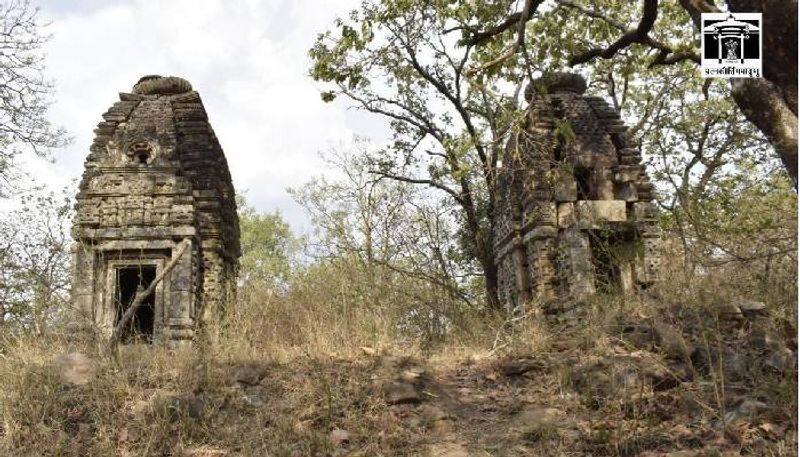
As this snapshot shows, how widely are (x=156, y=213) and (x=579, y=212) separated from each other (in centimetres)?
798

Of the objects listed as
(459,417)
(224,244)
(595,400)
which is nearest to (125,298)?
(224,244)

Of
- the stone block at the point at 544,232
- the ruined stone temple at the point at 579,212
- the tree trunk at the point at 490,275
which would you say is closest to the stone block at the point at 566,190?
the ruined stone temple at the point at 579,212

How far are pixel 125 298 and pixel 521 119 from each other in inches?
429

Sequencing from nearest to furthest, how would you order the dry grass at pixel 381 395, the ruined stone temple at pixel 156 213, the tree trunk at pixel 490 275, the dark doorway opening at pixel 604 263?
the dry grass at pixel 381 395
the ruined stone temple at pixel 156 213
the dark doorway opening at pixel 604 263
the tree trunk at pixel 490 275

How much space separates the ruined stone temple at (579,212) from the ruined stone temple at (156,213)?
5.89m

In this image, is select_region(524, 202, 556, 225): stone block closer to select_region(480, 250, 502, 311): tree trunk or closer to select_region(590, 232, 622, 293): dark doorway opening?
select_region(590, 232, 622, 293): dark doorway opening

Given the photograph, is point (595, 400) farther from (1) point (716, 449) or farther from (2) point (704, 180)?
(2) point (704, 180)

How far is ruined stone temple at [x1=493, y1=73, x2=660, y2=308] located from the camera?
43.1 ft

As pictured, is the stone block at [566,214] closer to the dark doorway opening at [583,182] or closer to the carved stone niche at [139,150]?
the dark doorway opening at [583,182]

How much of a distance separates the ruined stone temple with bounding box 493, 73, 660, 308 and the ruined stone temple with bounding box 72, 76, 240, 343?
589 cm

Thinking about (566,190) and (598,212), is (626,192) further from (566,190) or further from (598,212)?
(566,190)

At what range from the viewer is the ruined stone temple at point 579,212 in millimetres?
13125

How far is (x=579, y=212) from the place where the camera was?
43.7 feet

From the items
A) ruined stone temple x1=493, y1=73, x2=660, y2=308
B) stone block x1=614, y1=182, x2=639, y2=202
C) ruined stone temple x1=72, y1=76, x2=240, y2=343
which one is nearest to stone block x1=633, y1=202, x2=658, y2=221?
ruined stone temple x1=493, y1=73, x2=660, y2=308
